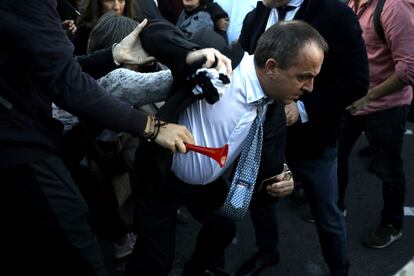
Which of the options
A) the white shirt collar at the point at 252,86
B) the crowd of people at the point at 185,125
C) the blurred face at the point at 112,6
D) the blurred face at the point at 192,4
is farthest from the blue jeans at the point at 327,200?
the blurred face at the point at 192,4

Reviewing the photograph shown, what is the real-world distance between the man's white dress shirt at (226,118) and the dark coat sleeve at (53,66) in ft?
1.31

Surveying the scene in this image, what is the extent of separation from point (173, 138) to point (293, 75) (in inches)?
20.7

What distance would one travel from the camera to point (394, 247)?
3.12 metres

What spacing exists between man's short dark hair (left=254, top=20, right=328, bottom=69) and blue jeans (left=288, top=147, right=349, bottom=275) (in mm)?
765

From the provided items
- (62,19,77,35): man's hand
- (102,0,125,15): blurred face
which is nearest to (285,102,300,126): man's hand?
(102,0,125,15): blurred face

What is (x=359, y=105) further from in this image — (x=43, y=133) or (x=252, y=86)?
(x=43, y=133)

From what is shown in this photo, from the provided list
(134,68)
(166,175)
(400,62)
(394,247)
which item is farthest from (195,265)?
(400,62)

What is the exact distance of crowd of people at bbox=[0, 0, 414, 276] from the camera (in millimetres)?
1534

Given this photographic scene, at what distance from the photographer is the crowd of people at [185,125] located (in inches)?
60.4

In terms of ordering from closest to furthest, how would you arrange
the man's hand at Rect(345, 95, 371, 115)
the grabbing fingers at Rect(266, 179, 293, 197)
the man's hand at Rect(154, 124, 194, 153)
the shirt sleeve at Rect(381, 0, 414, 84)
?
the man's hand at Rect(154, 124, 194, 153)
the grabbing fingers at Rect(266, 179, 293, 197)
the shirt sleeve at Rect(381, 0, 414, 84)
the man's hand at Rect(345, 95, 371, 115)

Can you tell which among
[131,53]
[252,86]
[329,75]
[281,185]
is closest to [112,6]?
[131,53]

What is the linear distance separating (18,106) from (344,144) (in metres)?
2.12

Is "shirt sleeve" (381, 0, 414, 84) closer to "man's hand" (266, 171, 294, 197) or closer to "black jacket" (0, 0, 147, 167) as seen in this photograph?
"man's hand" (266, 171, 294, 197)

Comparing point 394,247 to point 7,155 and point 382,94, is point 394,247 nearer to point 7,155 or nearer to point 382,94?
point 382,94
